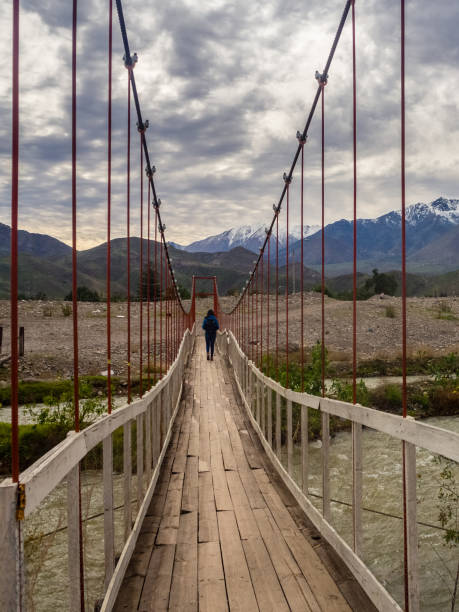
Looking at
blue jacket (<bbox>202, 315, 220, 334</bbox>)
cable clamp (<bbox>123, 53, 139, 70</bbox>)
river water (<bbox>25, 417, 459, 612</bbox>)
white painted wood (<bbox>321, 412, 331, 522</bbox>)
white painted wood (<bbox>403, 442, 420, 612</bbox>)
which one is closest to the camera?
white painted wood (<bbox>403, 442, 420, 612</bbox>)

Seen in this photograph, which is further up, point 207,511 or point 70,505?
point 70,505

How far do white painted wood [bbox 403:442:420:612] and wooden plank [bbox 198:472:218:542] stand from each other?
1.54m

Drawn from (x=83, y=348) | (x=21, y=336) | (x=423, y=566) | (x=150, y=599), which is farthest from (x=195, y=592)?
(x=83, y=348)

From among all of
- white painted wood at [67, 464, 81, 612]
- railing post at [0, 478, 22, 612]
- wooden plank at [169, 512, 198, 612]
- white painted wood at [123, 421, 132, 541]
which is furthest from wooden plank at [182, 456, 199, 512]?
railing post at [0, 478, 22, 612]

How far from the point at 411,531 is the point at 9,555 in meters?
1.40

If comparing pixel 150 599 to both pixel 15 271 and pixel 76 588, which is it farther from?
pixel 15 271

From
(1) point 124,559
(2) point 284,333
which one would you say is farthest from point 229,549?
(2) point 284,333

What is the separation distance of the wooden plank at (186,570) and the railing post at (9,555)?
127 cm

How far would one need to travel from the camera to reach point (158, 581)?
8.62 feet

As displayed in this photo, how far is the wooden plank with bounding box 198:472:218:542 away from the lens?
3301 mm

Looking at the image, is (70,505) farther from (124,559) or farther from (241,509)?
(241,509)

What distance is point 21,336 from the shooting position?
1741cm

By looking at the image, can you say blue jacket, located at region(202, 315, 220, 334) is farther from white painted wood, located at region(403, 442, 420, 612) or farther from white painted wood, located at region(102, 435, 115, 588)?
white painted wood, located at region(403, 442, 420, 612)

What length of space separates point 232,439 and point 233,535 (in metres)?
2.94
